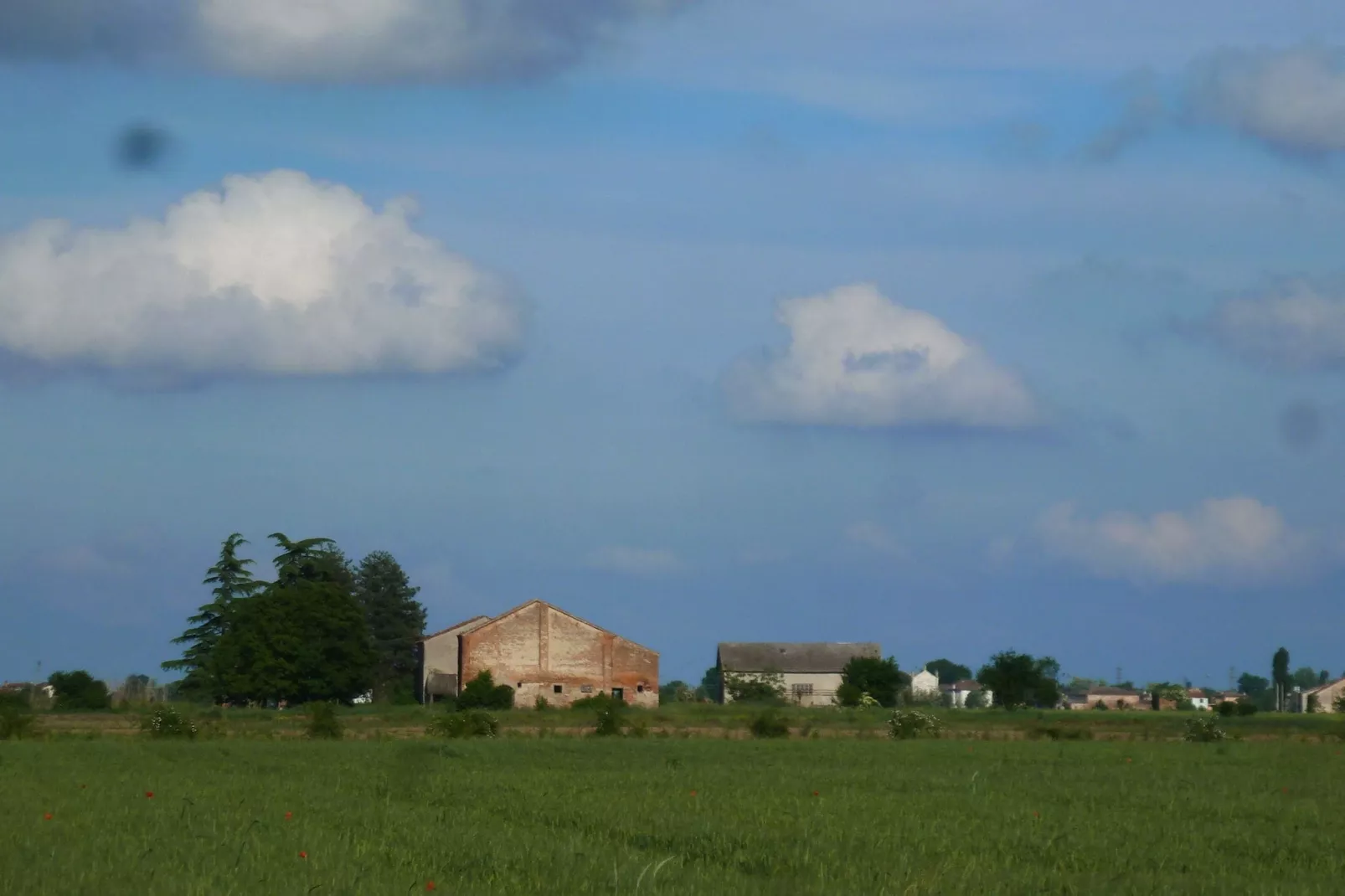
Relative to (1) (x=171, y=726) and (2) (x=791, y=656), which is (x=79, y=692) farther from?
(2) (x=791, y=656)

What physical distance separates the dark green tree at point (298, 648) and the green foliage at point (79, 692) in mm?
8145

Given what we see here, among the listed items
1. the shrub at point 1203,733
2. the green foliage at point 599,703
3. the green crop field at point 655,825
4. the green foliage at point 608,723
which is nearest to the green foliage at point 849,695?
the green foliage at point 599,703

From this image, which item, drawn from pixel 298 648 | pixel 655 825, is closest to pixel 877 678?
pixel 298 648

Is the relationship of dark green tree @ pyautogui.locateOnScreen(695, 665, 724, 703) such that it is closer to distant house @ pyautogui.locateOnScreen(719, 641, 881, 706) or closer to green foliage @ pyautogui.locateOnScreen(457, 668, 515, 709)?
distant house @ pyautogui.locateOnScreen(719, 641, 881, 706)

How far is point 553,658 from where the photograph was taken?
98.4 metres

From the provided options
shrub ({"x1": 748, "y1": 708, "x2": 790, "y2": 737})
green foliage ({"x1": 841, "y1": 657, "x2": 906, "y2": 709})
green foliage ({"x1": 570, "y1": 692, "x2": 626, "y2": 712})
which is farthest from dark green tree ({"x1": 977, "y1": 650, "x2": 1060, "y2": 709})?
shrub ({"x1": 748, "y1": 708, "x2": 790, "y2": 737})

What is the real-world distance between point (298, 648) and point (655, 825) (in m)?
72.8

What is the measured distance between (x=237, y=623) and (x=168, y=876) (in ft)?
266

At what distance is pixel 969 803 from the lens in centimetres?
2366

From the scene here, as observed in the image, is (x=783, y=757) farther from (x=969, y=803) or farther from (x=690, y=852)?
(x=690, y=852)

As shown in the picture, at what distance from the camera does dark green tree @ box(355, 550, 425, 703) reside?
13162 cm

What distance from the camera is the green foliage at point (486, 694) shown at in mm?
89312

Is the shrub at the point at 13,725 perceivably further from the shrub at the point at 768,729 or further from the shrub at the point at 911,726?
the shrub at the point at 911,726

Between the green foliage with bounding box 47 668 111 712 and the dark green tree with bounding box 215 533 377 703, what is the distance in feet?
26.7
